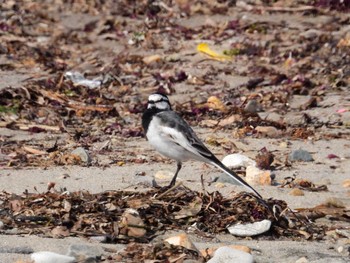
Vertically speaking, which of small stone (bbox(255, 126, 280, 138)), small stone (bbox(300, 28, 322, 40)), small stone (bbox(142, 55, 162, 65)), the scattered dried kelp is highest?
the scattered dried kelp

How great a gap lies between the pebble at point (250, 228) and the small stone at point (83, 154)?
7.77 feet

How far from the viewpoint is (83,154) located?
25.9ft

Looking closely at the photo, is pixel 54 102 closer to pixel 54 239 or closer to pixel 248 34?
pixel 248 34

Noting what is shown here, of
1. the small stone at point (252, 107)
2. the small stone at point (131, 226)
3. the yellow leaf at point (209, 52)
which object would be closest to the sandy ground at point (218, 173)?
the small stone at point (131, 226)

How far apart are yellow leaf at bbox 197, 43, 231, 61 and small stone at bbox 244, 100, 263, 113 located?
2.23 m

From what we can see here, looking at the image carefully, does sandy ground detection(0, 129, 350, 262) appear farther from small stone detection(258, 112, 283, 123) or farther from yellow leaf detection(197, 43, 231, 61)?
yellow leaf detection(197, 43, 231, 61)

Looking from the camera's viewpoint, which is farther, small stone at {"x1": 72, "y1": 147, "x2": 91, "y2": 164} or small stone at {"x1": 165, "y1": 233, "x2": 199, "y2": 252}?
small stone at {"x1": 72, "y1": 147, "x2": 91, "y2": 164}

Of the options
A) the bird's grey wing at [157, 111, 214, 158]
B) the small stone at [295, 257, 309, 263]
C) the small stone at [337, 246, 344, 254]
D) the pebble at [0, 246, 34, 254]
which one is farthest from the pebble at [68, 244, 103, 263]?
the bird's grey wing at [157, 111, 214, 158]

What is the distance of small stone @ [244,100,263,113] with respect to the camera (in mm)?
10021

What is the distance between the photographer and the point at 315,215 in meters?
6.20

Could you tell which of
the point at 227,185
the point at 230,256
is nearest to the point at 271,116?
the point at 227,185

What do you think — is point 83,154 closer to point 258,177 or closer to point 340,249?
point 258,177

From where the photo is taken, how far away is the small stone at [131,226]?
550 cm

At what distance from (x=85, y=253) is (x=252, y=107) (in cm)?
535
